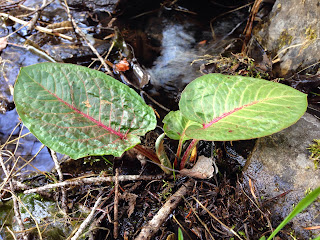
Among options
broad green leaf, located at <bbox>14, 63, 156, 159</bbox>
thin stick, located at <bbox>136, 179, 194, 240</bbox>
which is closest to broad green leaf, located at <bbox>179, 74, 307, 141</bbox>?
broad green leaf, located at <bbox>14, 63, 156, 159</bbox>

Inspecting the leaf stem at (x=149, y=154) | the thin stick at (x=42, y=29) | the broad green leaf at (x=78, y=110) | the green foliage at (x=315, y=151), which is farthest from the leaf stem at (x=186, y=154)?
the thin stick at (x=42, y=29)

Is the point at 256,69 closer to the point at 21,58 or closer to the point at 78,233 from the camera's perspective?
the point at 78,233

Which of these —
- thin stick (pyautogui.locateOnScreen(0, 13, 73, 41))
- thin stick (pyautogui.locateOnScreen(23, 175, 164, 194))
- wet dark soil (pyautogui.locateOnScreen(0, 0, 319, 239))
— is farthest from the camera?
thin stick (pyautogui.locateOnScreen(0, 13, 73, 41))

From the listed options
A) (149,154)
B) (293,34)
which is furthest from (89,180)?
(293,34)

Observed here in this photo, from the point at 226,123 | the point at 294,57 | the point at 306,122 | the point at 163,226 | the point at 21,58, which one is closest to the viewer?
the point at 226,123

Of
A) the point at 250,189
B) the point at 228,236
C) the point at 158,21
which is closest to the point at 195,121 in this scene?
the point at 250,189

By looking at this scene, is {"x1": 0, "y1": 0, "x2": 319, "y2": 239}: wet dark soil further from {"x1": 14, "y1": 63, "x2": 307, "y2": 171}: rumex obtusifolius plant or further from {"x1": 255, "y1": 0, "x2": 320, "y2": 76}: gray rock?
{"x1": 14, "y1": 63, "x2": 307, "y2": 171}: rumex obtusifolius plant

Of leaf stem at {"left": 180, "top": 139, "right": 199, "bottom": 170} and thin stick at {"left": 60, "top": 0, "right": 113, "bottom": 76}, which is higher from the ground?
thin stick at {"left": 60, "top": 0, "right": 113, "bottom": 76}

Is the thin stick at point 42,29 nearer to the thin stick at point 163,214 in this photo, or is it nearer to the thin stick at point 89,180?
the thin stick at point 89,180
